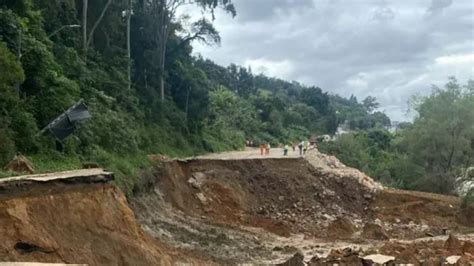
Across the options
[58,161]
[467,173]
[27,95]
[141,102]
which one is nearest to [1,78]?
[58,161]

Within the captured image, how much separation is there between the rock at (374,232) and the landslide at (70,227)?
612 inches

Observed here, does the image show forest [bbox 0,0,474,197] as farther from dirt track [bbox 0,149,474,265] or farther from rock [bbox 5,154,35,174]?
dirt track [bbox 0,149,474,265]

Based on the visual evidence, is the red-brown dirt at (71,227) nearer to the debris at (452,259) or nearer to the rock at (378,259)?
the rock at (378,259)

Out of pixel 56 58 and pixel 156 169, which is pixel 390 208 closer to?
pixel 156 169

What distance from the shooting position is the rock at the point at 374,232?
27.7m

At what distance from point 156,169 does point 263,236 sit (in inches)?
269

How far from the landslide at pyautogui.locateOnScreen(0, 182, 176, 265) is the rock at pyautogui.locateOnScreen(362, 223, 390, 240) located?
1555 centimetres

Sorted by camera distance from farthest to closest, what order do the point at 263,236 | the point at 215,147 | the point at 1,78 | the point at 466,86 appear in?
1. the point at 215,147
2. the point at 466,86
3. the point at 263,236
4. the point at 1,78

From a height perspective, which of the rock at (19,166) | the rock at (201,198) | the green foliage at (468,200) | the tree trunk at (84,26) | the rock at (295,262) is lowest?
the rock at (295,262)

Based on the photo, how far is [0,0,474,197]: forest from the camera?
68.9 ft

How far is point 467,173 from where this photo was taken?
3931 centimetres

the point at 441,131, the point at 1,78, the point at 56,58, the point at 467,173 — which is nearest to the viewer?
the point at 1,78

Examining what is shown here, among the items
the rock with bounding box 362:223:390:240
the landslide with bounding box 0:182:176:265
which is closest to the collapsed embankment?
the landslide with bounding box 0:182:176:265

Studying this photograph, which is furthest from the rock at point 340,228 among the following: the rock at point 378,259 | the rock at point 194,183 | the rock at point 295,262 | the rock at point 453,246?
the rock at point 295,262
